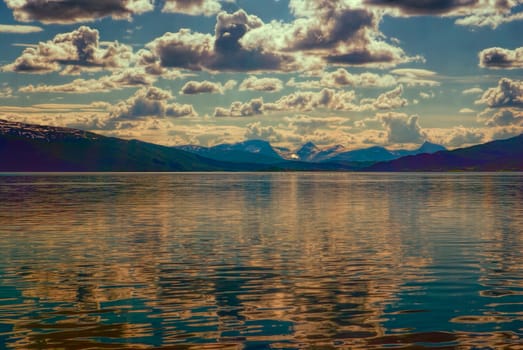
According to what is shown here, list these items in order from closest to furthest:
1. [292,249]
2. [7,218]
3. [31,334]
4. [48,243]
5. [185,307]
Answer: [31,334], [185,307], [292,249], [48,243], [7,218]

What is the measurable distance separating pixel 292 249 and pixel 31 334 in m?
28.7

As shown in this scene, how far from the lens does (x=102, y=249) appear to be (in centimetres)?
5134

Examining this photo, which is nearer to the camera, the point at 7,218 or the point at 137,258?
the point at 137,258

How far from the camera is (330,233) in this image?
63.5 metres

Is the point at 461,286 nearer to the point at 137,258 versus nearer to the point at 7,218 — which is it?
the point at 137,258

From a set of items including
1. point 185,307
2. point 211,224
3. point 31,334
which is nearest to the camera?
point 31,334

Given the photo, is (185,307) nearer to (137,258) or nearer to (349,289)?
(349,289)

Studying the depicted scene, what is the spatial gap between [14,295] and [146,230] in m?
34.2

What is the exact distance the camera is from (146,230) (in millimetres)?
67000

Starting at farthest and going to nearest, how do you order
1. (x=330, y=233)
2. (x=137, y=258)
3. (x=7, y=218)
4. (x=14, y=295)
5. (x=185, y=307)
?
(x=7, y=218) → (x=330, y=233) → (x=137, y=258) → (x=14, y=295) → (x=185, y=307)

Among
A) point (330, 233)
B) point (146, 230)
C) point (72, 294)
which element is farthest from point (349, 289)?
point (146, 230)

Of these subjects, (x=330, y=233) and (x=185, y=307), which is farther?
(x=330, y=233)

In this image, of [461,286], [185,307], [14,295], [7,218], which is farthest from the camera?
[7,218]

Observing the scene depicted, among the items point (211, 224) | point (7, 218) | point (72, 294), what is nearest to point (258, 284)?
point (72, 294)
